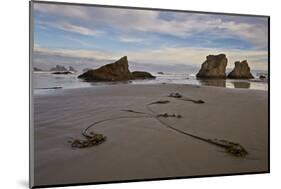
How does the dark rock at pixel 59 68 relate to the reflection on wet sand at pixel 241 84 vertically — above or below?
above

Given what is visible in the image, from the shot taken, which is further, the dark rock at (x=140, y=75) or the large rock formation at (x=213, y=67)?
the large rock formation at (x=213, y=67)

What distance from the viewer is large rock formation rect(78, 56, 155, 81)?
291 cm

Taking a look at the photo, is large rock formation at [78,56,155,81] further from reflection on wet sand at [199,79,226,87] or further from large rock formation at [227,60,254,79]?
large rock formation at [227,60,254,79]

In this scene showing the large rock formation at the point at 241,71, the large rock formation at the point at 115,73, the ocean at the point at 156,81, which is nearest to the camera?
the ocean at the point at 156,81

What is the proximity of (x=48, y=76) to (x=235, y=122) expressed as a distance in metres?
1.64

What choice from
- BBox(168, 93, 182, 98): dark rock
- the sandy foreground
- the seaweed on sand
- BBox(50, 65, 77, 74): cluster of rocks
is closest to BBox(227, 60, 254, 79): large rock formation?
the sandy foreground

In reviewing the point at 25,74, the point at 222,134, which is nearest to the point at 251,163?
the point at 222,134

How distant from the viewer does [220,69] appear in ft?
10.5

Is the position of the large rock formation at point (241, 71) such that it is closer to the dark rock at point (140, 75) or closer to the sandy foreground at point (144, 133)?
the sandy foreground at point (144, 133)

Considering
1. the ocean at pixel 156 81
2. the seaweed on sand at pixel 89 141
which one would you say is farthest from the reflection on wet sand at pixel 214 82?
the seaweed on sand at pixel 89 141

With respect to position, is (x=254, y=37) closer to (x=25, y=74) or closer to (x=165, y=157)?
(x=165, y=157)

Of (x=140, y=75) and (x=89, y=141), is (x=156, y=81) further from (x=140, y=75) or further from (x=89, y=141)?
(x=89, y=141)

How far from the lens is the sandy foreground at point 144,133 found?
2795 mm

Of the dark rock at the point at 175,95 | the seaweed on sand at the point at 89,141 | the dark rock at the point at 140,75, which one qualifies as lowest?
the seaweed on sand at the point at 89,141
